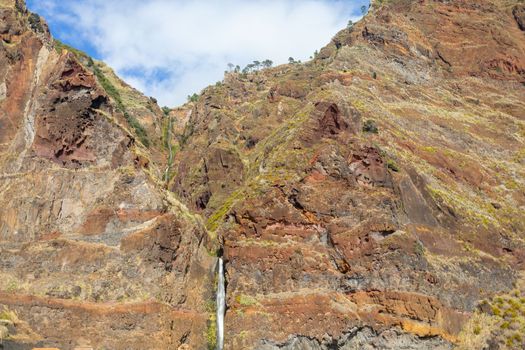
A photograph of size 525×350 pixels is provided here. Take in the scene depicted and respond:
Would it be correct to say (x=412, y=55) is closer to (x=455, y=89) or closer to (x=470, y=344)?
(x=455, y=89)

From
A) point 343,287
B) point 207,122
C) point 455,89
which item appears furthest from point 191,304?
point 455,89

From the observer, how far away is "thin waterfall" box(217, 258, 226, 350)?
47.8 metres

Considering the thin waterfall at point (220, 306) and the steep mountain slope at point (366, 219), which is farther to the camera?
the thin waterfall at point (220, 306)

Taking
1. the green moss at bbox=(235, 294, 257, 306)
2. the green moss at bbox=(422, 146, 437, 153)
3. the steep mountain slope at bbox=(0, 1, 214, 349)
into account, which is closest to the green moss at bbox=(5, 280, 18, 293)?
the steep mountain slope at bbox=(0, 1, 214, 349)

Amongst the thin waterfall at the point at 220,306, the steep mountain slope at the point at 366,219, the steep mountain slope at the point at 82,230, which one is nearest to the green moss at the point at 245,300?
the steep mountain slope at the point at 366,219

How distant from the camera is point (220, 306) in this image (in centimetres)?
5012

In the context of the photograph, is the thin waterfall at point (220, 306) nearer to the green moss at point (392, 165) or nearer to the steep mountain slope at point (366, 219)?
the steep mountain slope at point (366, 219)

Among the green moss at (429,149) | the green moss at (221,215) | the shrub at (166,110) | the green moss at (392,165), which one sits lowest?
the green moss at (221,215)

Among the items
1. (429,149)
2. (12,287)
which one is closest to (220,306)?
(12,287)

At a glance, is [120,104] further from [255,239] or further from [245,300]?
[245,300]

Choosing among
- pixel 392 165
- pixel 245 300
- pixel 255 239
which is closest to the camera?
pixel 245 300

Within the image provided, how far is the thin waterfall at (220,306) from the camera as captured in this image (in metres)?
47.8

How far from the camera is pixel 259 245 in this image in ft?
163

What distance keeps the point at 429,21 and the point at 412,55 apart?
1361 cm
